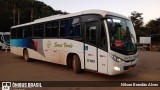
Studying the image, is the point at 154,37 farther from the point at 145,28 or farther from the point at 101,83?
the point at 101,83

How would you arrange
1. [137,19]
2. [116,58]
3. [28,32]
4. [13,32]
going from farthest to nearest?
[137,19]
[13,32]
[28,32]
[116,58]

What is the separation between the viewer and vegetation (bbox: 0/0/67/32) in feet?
184

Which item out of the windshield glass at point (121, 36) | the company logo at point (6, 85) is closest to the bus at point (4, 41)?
the company logo at point (6, 85)

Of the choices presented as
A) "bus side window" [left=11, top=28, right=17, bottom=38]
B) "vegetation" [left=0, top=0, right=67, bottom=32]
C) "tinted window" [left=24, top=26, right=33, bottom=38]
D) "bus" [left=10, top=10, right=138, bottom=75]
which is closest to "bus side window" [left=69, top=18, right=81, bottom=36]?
"bus" [left=10, top=10, right=138, bottom=75]

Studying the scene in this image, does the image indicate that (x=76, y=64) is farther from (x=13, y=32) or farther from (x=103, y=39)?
(x=13, y=32)

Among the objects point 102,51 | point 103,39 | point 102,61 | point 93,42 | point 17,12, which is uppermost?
point 17,12

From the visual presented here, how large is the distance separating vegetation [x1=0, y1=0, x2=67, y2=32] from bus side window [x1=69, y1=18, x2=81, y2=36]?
40.4 m

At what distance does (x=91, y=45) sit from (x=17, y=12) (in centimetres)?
5432

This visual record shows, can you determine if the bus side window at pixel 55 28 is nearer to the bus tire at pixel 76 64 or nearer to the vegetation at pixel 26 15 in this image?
the bus tire at pixel 76 64

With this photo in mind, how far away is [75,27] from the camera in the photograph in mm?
11586

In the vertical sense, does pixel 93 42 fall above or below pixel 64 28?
below

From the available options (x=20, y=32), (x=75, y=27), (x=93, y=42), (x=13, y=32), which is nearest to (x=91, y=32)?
(x=93, y=42)

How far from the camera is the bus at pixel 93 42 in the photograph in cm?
948

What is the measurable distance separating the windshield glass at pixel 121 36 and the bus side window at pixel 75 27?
80.8 inches
